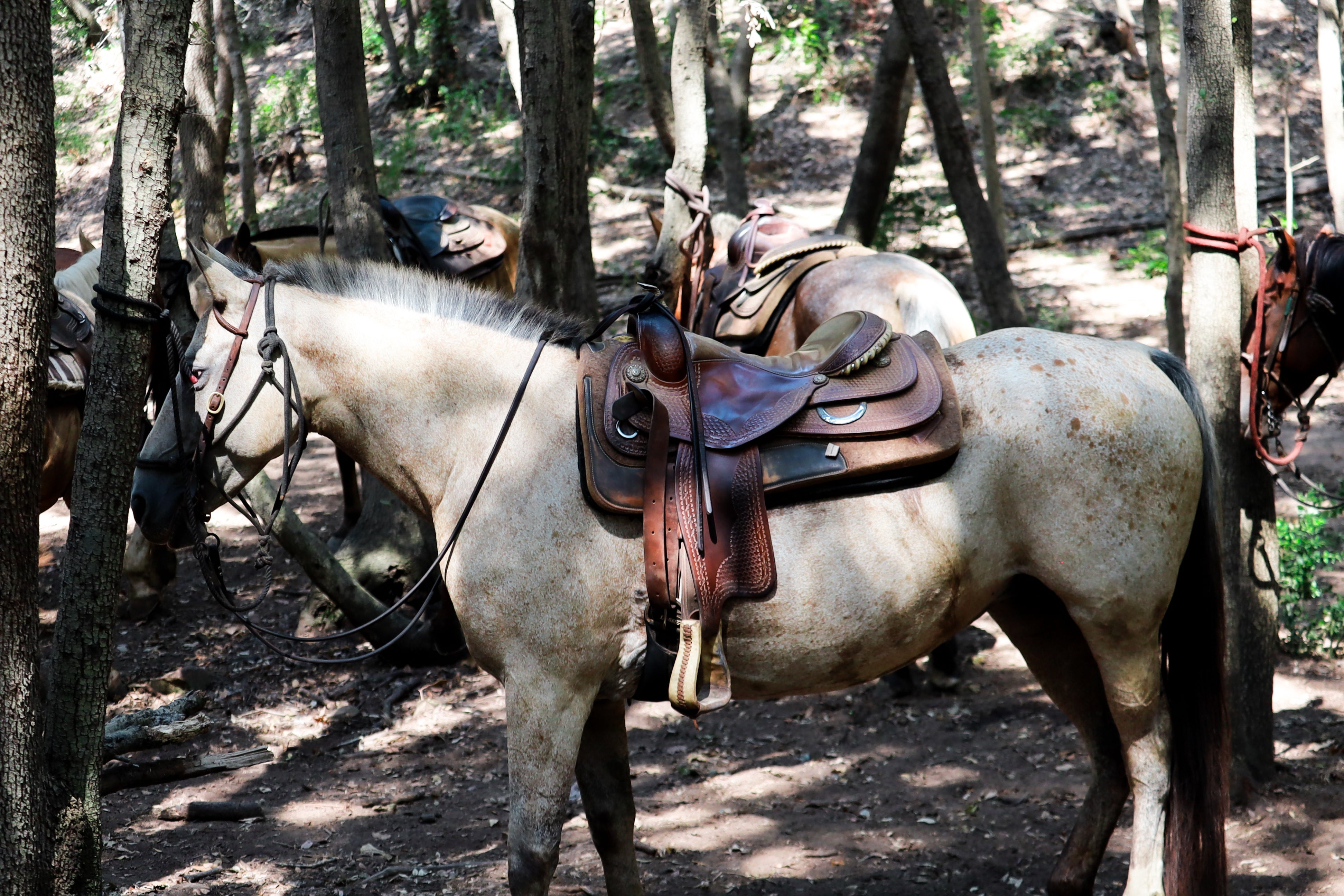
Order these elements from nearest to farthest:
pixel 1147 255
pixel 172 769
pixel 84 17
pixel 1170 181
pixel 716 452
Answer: pixel 716 452 → pixel 172 769 → pixel 1170 181 → pixel 1147 255 → pixel 84 17

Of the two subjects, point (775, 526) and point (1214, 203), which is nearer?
point (775, 526)

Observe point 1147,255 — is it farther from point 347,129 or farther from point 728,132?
point 347,129

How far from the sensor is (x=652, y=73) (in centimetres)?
869

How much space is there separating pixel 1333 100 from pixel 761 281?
441cm

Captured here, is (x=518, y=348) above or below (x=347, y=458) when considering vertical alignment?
above

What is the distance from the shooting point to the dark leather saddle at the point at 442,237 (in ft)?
25.3

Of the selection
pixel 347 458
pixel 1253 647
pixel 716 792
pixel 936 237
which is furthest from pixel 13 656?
pixel 936 237

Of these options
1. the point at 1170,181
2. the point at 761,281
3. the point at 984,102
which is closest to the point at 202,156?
the point at 761,281

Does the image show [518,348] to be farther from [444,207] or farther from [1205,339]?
[444,207]

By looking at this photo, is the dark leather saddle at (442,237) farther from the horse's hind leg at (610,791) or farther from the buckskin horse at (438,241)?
the horse's hind leg at (610,791)

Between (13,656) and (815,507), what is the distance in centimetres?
207

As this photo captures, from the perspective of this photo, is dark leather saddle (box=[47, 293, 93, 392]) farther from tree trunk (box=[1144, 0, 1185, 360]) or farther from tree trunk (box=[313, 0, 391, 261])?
tree trunk (box=[1144, 0, 1185, 360])

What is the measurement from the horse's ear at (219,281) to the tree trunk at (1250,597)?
12.0ft

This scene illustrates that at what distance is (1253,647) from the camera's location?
4.14 meters
